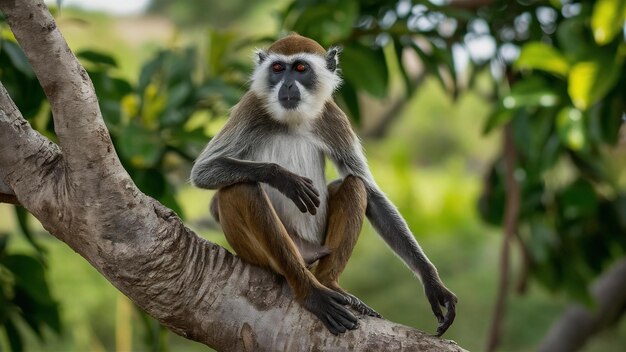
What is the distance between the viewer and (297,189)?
11.8 ft

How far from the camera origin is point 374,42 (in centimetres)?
601

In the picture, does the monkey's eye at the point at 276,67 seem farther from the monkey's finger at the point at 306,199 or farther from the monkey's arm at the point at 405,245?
the monkey's finger at the point at 306,199

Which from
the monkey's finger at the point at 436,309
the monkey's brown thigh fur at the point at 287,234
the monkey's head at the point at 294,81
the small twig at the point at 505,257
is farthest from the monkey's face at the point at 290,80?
the small twig at the point at 505,257

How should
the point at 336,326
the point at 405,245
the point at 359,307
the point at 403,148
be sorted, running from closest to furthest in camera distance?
1. the point at 336,326
2. the point at 359,307
3. the point at 405,245
4. the point at 403,148

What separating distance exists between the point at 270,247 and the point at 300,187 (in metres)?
0.28

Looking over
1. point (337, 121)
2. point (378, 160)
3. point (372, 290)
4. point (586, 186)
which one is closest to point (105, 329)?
point (372, 290)

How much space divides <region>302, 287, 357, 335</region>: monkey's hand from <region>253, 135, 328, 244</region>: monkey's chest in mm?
628

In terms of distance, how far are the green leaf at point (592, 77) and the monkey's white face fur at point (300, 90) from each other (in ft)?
4.93

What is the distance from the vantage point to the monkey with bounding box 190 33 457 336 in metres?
3.52

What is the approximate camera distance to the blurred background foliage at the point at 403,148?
509 centimetres

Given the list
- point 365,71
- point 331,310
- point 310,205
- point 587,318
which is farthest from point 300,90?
point 587,318

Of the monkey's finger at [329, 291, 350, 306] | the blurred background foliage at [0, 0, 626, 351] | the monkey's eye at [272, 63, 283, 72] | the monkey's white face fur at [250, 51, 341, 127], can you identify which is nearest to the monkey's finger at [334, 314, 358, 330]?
the monkey's finger at [329, 291, 350, 306]

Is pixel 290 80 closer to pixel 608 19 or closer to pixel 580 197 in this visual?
pixel 608 19

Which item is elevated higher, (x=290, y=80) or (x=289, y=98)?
(x=290, y=80)
